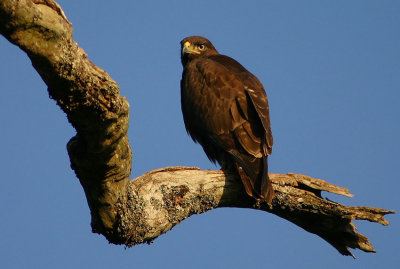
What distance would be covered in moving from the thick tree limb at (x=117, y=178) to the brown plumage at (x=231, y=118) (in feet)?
0.92

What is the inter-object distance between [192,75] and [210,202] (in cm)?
236

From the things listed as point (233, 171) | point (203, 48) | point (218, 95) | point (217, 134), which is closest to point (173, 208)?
point (233, 171)

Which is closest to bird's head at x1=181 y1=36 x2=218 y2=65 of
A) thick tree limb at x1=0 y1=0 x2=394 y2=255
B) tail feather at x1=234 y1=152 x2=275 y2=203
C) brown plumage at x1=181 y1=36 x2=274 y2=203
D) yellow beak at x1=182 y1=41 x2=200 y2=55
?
yellow beak at x1=182 y1=41 x2=200 y2=55

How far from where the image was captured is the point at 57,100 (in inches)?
132

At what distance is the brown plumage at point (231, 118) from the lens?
5.89m

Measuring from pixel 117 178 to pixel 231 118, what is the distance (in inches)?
101

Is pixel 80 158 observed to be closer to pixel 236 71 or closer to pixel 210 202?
pixel 210 202

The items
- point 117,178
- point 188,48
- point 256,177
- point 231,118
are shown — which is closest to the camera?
point 117,178

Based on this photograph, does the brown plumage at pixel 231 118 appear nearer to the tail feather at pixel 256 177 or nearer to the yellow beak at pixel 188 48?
the tail feather at pixel 256 177

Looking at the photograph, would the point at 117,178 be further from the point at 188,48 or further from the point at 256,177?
the point at 188,48

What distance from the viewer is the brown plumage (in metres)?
5.89

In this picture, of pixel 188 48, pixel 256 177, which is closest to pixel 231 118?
pixel 256 177

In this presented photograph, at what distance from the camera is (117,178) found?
416 centimetres

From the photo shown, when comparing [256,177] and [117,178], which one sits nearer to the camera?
[117,178]
